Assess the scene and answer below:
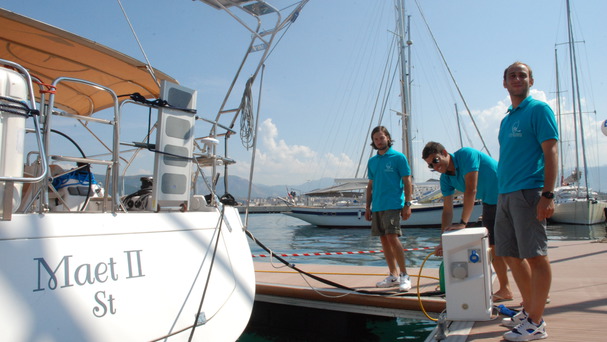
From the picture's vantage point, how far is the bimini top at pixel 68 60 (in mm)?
3443

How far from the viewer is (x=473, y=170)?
357 centimetres

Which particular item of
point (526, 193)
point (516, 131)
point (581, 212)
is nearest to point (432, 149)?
point (516, 131)

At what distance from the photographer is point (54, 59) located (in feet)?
13.5

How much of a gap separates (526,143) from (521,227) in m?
0.53

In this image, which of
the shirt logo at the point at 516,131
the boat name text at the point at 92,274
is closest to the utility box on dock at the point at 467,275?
the shirt logo at the point at 516,131

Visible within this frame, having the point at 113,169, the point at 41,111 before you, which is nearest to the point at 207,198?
the point at 113,169

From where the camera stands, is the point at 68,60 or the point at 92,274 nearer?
the point at 92,274

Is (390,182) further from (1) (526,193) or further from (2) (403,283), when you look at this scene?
(1) (526,193)

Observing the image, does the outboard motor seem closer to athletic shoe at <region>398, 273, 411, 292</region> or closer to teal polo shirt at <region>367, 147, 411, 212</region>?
teal polo shirt at <region>367, 147, 411, 212</region>

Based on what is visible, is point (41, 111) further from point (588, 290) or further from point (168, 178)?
point (588, 290)

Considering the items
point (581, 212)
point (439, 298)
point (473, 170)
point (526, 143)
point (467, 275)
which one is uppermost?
point (526, 143)

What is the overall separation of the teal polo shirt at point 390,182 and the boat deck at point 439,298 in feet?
2.95

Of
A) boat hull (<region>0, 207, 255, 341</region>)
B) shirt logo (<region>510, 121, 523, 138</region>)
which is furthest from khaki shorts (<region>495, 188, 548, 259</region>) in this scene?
boat hull (<region>0, 207, 255, 341</region>)

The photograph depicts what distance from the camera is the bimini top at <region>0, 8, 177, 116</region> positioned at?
3443 millimetres
